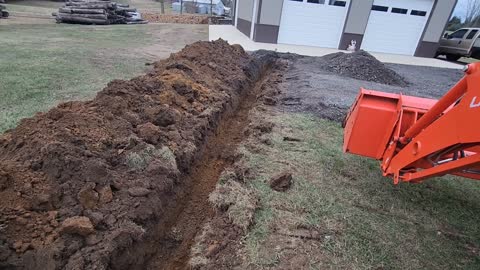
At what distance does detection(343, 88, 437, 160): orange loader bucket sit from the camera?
3.30 meters

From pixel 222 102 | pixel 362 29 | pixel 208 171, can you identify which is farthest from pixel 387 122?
pixel 362 29

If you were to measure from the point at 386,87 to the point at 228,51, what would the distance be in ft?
15.2

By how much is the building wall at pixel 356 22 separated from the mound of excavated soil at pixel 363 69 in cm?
495

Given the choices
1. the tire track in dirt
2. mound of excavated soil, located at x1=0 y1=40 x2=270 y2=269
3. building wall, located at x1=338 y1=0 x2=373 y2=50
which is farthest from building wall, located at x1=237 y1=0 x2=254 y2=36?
mound of excavated soil, located at x1=0 y1=40 x2=270 y2=269

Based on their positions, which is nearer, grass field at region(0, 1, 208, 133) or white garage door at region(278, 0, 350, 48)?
grass field at region(0, 1, 208, 133)

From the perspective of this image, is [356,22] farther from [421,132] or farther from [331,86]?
[421,132]

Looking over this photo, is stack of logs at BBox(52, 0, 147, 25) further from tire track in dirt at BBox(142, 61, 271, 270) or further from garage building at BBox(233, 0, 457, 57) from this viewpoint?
tire track in dirt at BBox(142, 61, 271, 270)

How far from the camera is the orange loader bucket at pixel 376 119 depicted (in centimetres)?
330

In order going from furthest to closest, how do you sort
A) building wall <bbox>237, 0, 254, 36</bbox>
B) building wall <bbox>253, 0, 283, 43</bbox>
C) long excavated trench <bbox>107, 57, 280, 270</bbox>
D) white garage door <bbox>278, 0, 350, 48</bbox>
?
building wall <bbox>237, 0, 254, 36</bbox>
white garage door <bbox>278, 0, 350, 48</bbox>
building wall <bbox>253, 0, 283, 43</bbox>
long excavated trench <bbox>107, 57, 280, 270</bbox>

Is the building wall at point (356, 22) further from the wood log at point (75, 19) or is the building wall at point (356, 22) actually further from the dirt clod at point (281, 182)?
the dirt clod at point (281, 182)

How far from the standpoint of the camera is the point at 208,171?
13.9 feet

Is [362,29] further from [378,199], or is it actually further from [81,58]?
[378,199]

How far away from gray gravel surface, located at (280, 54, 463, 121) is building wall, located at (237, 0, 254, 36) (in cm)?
574

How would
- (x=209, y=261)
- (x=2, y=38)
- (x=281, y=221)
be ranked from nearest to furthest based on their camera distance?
(x=209, y=261), (x=281, y=221), (x=2, y=38)
